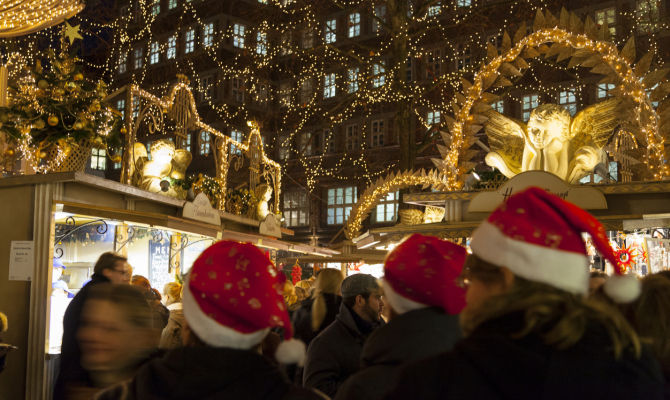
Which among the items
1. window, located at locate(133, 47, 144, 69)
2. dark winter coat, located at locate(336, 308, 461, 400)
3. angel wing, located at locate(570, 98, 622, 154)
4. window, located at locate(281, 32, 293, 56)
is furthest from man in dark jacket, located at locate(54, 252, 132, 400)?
window, located at locate(133, 47, 144, 69)

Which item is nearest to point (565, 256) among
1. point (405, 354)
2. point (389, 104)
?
point (405, 354)

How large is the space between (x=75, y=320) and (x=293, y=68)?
25703 millimetres

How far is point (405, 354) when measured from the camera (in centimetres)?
250

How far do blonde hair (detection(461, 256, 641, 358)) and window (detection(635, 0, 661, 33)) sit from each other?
68.7ft

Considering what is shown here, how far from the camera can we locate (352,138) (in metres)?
30.0

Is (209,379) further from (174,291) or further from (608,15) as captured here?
(608,15)

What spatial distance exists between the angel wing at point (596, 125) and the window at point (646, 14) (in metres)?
15.4

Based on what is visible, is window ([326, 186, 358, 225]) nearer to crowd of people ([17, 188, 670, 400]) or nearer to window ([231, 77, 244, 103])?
window ([231, 77, 244, 103])

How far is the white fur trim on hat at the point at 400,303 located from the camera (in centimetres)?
263

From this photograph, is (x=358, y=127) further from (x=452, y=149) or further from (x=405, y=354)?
(x=405, y=354)

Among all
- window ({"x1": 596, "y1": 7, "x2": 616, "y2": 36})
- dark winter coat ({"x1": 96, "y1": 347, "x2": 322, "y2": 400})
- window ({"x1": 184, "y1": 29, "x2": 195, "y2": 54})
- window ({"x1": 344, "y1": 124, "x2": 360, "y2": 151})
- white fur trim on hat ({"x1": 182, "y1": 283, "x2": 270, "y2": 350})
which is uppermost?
window ({"x1": 184, "y1": 29, "x2": 195, "y2": 54})

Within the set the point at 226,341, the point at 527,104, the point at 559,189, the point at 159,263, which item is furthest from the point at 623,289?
the point at 527,104

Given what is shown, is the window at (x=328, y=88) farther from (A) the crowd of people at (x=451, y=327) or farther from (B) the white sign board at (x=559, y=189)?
(A) the crowd of people at (x=451, y=327)

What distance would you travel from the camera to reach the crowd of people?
1.49 metres
